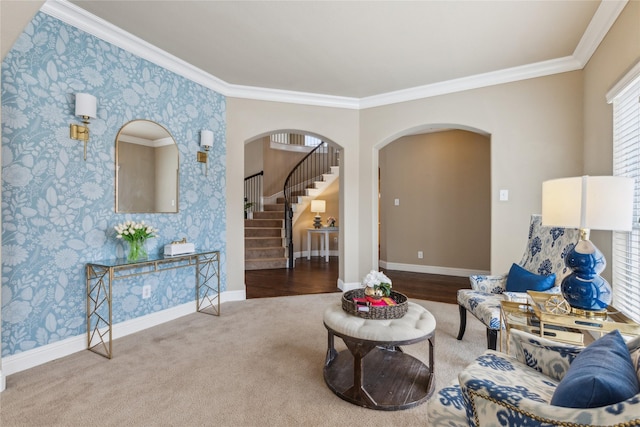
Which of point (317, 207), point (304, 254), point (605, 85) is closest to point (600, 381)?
point (605, 85)

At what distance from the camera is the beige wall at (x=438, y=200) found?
5473 millimetres

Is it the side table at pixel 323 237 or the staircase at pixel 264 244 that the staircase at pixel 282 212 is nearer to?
the staircase at pixel 264 244

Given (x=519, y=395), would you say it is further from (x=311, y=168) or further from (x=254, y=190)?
(x=311, y=168)

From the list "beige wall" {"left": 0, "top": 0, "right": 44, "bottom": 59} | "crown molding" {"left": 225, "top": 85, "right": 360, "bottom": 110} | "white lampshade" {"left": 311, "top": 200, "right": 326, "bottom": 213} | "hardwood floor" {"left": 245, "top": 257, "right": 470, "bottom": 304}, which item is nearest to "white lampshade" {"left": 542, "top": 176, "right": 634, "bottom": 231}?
"hardwood floor" {"left": 245, "top": 257, "right": 470, "bottom": 304}

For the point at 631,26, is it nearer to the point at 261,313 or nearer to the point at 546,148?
the point at 546,148

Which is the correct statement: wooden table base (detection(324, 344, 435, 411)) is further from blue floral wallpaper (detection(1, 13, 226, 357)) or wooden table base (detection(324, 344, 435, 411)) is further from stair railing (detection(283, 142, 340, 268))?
stair railing (detection(283, 142, 340, 268))

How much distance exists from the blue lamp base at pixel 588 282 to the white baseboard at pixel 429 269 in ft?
12.8

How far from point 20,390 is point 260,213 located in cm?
575

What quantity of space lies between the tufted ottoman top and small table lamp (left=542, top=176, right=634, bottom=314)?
81cm

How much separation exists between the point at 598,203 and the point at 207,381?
8.37 feet

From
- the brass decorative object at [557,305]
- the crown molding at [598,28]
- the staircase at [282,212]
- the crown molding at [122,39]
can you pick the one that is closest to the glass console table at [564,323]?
the brass decorative object at [557,305]

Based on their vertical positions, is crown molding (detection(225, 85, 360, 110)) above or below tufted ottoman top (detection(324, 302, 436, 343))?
above

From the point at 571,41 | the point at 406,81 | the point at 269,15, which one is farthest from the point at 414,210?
the point at 269,15

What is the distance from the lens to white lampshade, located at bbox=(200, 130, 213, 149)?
148 inches
